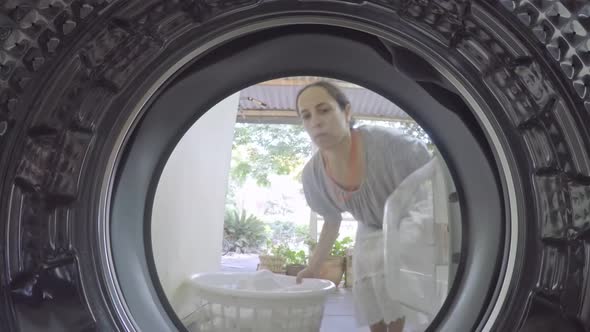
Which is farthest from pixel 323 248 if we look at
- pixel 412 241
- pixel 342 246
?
pixel 412 241

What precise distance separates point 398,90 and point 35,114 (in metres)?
0.39

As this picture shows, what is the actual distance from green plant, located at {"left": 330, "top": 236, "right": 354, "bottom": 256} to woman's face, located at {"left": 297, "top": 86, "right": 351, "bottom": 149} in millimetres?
126

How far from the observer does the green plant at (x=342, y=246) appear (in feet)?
2.08

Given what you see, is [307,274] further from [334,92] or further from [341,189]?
[334,92]

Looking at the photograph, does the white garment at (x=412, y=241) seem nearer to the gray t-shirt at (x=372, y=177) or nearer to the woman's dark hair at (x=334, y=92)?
the gray t-shirt at (x=372, y=177)

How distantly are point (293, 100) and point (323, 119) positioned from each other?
0.05 metres

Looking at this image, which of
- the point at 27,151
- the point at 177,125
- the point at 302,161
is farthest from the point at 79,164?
the point at 302,161

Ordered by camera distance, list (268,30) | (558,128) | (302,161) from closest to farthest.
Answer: (558,128), (268,30), (302,161)

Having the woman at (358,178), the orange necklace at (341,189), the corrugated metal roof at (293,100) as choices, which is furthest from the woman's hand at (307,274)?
the corrugated metal roof at (293,100)

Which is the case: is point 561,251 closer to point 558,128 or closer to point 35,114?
point 558,128

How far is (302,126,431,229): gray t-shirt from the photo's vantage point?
64cm

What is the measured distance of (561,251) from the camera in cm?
45

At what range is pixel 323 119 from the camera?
671 mm

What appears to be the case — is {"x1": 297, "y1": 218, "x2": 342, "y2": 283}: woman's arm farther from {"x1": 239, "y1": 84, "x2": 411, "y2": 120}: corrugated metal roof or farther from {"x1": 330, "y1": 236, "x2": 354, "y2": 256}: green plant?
{"x1": 239, "y1": 84, "x2": 411, "y2": 120}: corrugated metal roof
